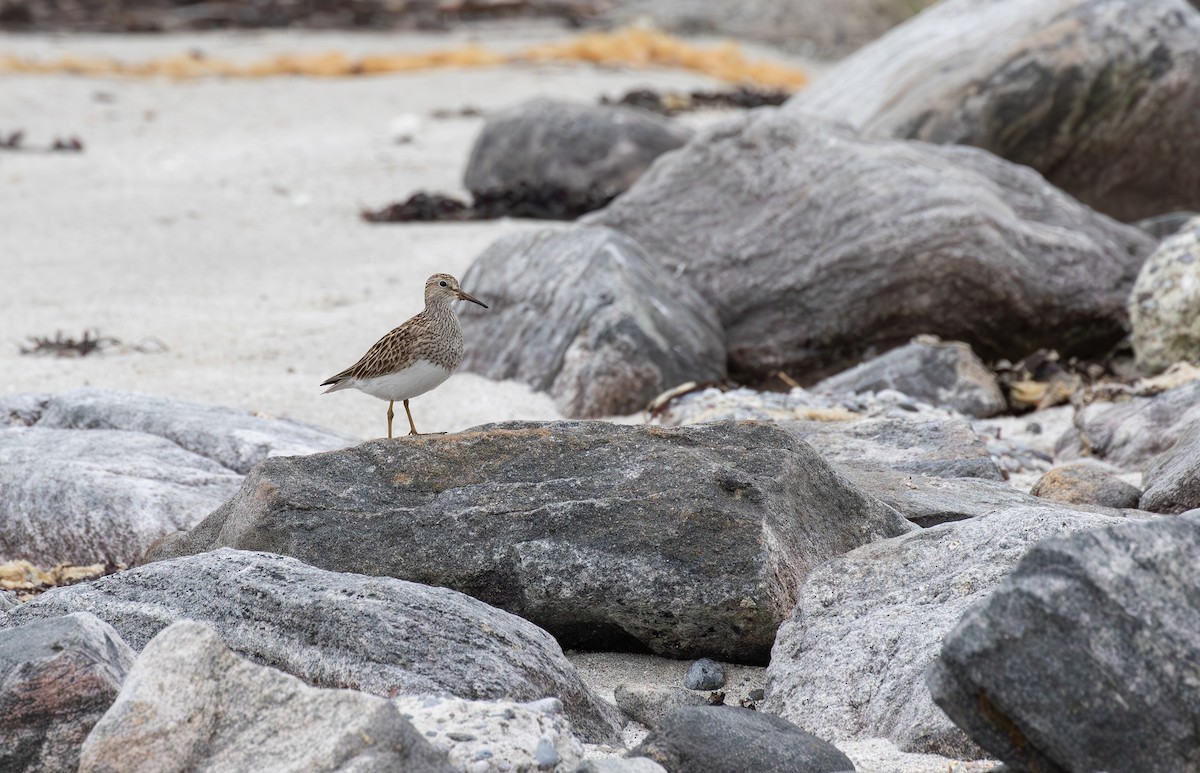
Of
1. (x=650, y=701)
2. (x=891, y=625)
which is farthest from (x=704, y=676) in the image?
(x=891, y=625)

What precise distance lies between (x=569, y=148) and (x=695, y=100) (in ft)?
12.8

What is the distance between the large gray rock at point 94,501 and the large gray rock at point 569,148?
6154 mm

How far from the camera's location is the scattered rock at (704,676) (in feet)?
12.8

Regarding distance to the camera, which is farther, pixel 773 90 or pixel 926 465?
pixel 773 90

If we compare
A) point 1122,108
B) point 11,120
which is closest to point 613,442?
point 1122,108

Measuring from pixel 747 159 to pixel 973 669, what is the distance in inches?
240

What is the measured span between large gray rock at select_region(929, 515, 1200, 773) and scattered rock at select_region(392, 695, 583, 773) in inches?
33.2

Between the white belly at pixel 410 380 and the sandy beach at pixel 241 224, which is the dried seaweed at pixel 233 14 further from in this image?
the white belly at pixel 410 380

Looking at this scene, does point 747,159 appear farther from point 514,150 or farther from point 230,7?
point 230,7

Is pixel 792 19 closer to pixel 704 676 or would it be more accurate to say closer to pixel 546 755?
pixel 704 676

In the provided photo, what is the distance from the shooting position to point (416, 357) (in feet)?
16.5

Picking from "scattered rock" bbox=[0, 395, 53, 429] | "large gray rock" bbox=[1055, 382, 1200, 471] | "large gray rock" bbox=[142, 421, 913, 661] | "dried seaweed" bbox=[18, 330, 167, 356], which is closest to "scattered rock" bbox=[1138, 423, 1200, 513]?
"large gray rock" bbox=[1055, 382, 1200, 471]

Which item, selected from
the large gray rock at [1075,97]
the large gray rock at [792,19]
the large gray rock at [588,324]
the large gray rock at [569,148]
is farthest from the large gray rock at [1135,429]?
the large gray rock at [792,19]

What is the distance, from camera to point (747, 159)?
8.62 m
